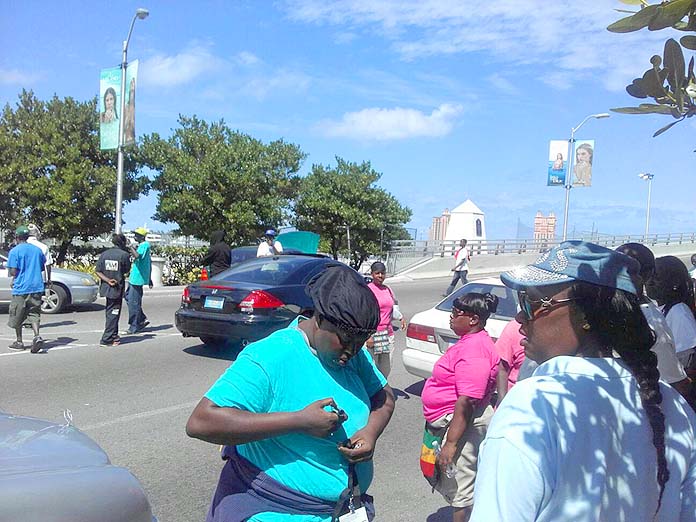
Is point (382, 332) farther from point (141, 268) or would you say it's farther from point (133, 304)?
point (133, 304)

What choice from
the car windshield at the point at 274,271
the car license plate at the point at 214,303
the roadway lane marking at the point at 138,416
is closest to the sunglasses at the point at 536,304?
the roadway lane marking at the point at 138,416

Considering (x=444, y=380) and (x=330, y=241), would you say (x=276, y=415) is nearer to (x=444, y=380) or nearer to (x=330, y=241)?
(x=444, y=380)

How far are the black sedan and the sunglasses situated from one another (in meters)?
7.05

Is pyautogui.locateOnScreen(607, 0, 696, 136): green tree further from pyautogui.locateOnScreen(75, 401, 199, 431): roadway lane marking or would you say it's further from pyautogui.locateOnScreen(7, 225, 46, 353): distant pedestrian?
pyautogui.locateOnScreen(7, 225, 46, 353): distant pedestrian

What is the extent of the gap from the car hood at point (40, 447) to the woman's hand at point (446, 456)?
1836 mm

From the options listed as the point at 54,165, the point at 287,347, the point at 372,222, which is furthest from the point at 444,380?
the point at 372,222

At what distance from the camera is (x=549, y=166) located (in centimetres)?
3472

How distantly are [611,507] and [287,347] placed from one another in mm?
1183

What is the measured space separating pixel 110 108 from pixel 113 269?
38.2 feet

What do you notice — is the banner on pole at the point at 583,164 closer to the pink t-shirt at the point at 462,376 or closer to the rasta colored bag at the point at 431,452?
the pink t-shirt at the point at 462,376

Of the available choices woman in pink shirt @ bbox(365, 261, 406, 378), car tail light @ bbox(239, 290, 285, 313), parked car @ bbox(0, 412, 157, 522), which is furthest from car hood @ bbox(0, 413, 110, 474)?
car tail light @ bbox(239, 290, 285, 313)

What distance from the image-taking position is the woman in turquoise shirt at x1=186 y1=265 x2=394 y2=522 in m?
2.20

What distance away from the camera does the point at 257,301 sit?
9.22 meters

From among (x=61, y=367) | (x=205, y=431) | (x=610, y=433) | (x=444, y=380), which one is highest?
(x=610, y=433)
